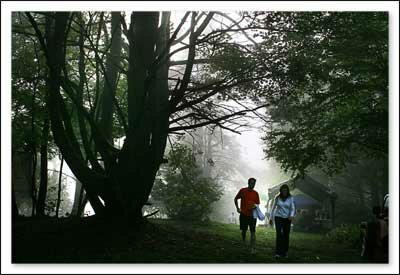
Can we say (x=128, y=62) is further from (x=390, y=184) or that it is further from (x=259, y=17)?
(x=390, y=184)

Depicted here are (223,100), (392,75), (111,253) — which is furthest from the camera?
(223,100)

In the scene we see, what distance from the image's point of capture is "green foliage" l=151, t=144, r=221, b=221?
729 centimetres

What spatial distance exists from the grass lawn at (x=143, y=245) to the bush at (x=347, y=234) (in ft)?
0.27

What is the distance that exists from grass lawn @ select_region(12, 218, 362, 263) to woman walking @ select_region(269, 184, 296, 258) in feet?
0.45

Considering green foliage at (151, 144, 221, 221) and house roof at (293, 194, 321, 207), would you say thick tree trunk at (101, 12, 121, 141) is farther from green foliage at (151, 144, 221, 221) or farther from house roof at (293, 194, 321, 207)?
house roof at (293, 194, 321, 207)

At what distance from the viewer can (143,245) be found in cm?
630

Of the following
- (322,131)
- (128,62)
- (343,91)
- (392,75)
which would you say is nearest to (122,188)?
(128,62)

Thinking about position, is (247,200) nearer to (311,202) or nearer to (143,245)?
(311,202)

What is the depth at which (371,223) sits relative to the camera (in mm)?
6340

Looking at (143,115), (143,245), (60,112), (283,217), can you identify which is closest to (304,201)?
(283,217)

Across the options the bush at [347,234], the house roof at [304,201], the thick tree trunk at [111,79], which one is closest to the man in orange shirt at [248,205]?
the house roof at [304,201]

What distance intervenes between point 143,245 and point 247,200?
64.2 inches

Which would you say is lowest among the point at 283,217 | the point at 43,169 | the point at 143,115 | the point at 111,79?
the point at 283,217

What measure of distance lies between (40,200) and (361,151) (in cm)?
529
